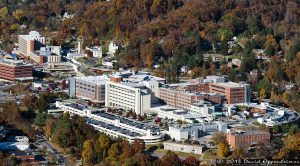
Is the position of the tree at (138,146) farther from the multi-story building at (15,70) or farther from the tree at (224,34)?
the tree at (224,34)

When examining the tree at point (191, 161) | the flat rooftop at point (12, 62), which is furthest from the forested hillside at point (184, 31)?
the tree at point (191, 161)

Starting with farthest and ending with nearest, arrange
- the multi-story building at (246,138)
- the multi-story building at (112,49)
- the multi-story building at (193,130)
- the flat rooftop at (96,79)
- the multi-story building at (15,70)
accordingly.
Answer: the multi-story building at (112,49) < the multi-story building at (15,70) < the flat rooftop at (96,79) < the multi-story building at (193,130) < the multi-story building at (246,138)

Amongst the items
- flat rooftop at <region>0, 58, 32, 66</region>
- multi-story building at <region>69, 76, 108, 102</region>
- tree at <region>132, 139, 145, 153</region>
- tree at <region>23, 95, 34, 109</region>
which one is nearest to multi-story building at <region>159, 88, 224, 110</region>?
multi-story building at <region>69, 76, 108, 102</region>

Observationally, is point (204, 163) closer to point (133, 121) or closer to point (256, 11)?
point (133, 121)

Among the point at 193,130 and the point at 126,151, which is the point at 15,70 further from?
the point at 126,151

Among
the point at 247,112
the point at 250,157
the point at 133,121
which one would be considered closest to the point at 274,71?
the point at 247,112

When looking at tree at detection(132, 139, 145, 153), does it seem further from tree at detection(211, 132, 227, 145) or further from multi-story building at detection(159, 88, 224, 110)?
multi-story building at detection(159, 88, 224, 110)
